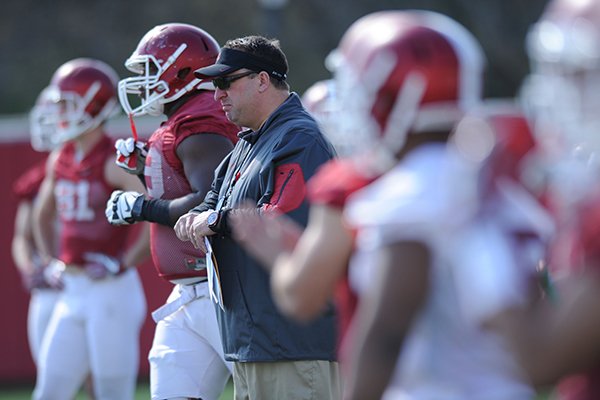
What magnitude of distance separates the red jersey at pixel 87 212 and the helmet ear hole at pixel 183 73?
154 cm

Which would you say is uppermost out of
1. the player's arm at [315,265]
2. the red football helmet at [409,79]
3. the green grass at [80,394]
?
the red football helmet at [409,79]

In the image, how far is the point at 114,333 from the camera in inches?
244

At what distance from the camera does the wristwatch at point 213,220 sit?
426cm

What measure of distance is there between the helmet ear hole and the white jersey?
2716 millimetres

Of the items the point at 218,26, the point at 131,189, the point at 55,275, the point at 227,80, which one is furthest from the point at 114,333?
the point at 218,26

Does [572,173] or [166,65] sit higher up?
[572,173]

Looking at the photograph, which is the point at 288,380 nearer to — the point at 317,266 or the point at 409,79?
the point at 317,266

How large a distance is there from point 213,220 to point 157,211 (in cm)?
51

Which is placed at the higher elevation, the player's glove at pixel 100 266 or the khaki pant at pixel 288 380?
the khaki pant at pixel 288 380

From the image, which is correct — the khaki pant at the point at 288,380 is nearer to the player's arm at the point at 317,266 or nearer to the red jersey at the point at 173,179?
the red jersey at the point at 173,179

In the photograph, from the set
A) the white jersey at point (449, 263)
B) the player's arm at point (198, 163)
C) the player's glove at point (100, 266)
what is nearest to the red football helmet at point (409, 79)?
the white jersey at point (449, 263)

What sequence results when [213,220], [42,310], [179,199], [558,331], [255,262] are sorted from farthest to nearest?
[42,310], [179,199], [255,262], [213,220], [558,331]

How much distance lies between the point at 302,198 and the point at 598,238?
218 cm

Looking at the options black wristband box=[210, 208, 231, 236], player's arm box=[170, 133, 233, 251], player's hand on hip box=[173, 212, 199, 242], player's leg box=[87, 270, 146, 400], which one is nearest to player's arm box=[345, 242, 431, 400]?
black wristband box=[210, 208, 231, 236]
